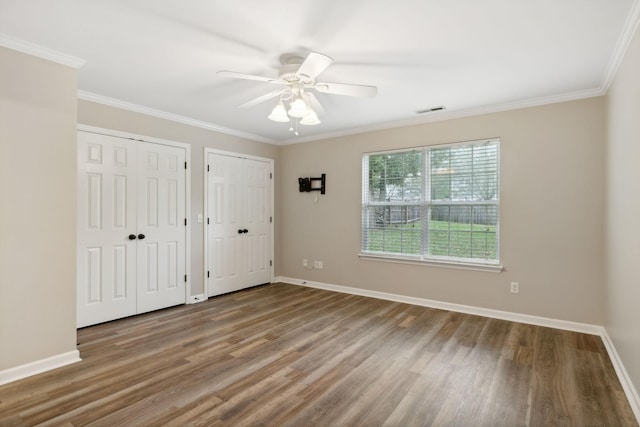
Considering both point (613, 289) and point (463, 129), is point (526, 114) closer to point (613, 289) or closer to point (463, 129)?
point (463, 129)

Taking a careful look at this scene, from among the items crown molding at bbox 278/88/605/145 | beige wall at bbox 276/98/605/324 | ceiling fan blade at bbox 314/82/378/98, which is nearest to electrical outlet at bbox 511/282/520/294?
beige wall at bbox 276/98/605/324

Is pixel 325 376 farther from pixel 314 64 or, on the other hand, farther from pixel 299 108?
pixel 314 64

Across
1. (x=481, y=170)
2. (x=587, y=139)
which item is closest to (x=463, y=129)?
(x=481, y=170)

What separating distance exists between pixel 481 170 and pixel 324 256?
2.55 meters

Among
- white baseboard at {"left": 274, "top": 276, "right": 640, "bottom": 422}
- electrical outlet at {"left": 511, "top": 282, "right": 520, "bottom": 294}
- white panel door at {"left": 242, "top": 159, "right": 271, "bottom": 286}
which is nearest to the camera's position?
white baseboard at {"left": 274, "top": 276, "right": 640, "bottom": 422}

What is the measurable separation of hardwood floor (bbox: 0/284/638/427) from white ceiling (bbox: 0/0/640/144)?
242 cm

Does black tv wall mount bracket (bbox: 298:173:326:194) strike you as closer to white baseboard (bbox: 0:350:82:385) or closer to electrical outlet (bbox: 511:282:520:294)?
electrical outlet (bbox: 511:282:520:294)

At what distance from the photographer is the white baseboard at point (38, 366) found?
2.34 meters

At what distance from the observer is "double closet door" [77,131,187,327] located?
342 cm

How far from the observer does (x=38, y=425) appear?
1881 millimetres

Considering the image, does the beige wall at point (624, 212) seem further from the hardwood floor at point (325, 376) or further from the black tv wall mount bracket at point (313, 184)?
the black tv wall mount bracket at point (313, 184)

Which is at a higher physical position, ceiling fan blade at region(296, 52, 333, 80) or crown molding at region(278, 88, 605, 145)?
crown molding at region(278, 88, 605, 145)

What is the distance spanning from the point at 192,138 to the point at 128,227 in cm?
141

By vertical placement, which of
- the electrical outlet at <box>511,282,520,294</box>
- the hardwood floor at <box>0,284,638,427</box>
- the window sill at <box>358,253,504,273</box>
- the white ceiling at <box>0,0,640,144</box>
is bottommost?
the hardwood floor at <box>0,284,638,427</box>
